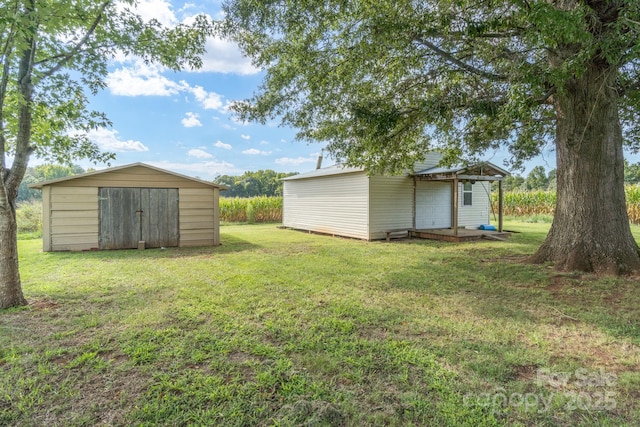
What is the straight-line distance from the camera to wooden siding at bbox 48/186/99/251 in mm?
8656

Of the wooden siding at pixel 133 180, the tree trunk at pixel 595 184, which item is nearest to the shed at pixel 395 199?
the tree trunk at pixel 595 184

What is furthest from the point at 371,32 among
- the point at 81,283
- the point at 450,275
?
the point at 81,283

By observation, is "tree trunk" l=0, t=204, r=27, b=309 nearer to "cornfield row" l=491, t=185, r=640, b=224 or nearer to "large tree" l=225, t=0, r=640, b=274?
"large tree" l=225, t=0, r=640, b=274

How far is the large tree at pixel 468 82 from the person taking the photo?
5121mm

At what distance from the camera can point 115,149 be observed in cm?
512

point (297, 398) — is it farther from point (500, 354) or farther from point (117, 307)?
point (117, 307)

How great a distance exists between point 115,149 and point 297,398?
483 cm

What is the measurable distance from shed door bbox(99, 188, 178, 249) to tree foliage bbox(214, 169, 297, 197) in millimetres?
36959

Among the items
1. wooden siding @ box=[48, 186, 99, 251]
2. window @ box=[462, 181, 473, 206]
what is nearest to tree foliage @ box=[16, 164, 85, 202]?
wooden siding @ box=[48, 186, 99, 251]

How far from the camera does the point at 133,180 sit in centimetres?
941

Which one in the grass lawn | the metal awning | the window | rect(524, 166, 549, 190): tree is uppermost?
rect(524, 166, 549, 190): tree

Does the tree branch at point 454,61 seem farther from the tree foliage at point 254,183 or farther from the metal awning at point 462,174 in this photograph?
the tree foliage at point 254,183

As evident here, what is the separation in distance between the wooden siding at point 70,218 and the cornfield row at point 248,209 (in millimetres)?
10976

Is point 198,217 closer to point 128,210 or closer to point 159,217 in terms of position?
point 159,217
